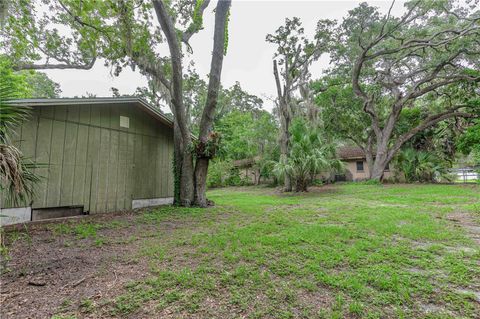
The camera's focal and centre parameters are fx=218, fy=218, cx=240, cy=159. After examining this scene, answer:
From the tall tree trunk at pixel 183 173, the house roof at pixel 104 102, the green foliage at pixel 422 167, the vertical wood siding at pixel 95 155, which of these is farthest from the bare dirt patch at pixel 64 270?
the green foliage at pixel 422 167

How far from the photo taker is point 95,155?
590 cm

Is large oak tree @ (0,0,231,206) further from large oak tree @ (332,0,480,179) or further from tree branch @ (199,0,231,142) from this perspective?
large oak tree @ (332,0,480,179)

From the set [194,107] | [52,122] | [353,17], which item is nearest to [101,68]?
[52,122]

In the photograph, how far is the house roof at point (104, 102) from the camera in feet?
14.2

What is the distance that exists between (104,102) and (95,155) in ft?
4.81

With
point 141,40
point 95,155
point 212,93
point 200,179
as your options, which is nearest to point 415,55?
A: point 212,93

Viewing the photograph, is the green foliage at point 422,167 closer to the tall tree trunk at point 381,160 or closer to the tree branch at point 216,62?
the tall tree trunk at point 381,160

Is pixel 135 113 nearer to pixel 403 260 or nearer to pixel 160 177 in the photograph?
pixel 160 177

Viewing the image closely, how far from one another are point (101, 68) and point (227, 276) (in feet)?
34.5

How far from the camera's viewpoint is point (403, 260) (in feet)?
8.58

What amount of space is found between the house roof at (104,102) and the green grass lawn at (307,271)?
2.62 metres

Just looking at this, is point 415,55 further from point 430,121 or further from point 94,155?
point 94,155

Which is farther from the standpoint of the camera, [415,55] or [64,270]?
[415,55]

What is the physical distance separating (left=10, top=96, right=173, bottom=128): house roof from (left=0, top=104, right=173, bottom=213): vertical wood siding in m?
0.38
